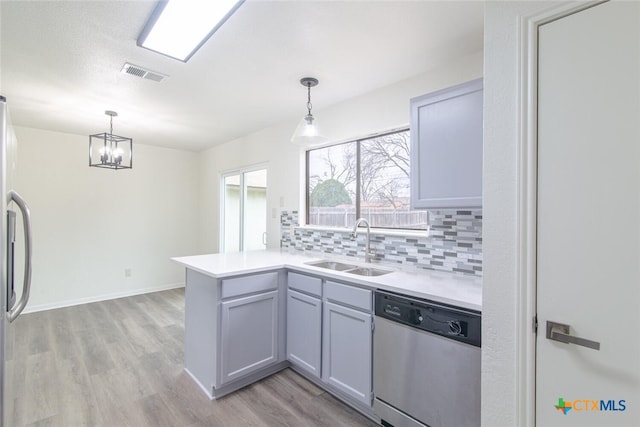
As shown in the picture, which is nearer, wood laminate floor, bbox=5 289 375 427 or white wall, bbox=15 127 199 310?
wood laminate floor, bbox=5 289 375 427

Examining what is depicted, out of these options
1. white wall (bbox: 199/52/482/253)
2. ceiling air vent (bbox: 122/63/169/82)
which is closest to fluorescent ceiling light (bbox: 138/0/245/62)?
ceiling air vent (bbox: 122/63/169/82)

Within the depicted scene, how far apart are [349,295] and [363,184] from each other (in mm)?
1208

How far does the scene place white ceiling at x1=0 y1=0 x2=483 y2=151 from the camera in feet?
5.30

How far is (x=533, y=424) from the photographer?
44.3 inches

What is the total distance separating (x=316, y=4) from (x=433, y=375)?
2.04 m

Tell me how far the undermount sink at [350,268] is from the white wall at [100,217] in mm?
3482

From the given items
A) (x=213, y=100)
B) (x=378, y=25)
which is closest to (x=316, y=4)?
(x=378, y=25)

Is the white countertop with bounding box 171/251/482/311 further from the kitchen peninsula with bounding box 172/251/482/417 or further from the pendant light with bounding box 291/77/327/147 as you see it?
the pendant light with bounding box 291/77/327/147

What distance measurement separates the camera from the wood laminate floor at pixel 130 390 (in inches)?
75.1

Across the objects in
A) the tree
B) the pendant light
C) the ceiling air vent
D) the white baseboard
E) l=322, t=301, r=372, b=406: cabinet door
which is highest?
the ceiling air vent

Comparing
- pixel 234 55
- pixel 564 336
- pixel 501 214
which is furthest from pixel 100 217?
pixel 564 336

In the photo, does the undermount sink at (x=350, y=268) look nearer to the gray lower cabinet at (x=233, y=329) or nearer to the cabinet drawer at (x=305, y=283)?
the cabinet drawer at (x=305, y=283)

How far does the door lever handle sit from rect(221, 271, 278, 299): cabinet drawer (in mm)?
1769

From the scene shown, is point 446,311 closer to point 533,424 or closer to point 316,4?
point 533,424
